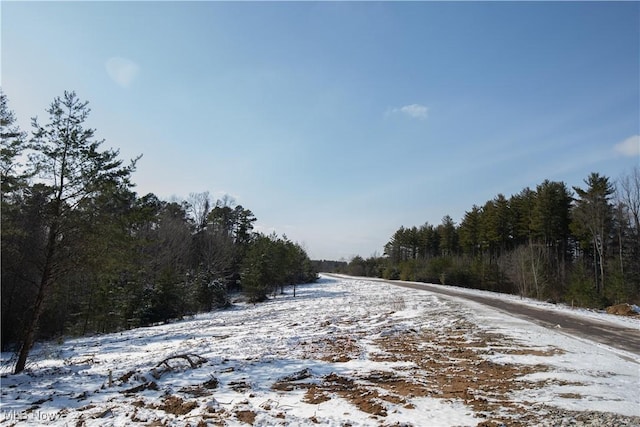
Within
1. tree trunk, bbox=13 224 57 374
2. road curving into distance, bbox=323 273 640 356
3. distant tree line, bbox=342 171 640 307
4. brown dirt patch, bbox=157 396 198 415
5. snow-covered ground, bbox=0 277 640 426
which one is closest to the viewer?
snow-covered ground, bbox=0 277 640 426

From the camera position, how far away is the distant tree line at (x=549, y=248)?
2942 cm

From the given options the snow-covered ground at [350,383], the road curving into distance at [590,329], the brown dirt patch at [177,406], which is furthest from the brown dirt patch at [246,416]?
the road curving into distance at [590,329]

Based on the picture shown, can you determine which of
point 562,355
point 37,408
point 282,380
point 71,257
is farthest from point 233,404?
point 71,257

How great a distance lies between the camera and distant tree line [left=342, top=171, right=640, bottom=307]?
29.4m

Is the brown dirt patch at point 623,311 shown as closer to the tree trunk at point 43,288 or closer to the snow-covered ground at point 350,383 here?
the snow-covered ground at point 350,383

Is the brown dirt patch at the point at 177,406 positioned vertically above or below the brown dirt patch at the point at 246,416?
below

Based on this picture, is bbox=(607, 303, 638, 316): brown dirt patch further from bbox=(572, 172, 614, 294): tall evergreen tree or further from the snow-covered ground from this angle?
bbox=(572, 172, 614, 294): tall evergreen tree

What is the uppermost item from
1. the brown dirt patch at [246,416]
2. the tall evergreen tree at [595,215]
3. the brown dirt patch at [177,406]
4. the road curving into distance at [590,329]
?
the tall evergreen tree at [595,215]

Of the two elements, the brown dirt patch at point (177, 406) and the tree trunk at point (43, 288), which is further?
the tree trunk at point (43, 288)

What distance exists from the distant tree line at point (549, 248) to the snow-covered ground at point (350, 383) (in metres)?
19.9

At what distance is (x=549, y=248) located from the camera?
44.0 metres

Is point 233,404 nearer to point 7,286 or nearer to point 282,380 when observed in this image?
point 282,380

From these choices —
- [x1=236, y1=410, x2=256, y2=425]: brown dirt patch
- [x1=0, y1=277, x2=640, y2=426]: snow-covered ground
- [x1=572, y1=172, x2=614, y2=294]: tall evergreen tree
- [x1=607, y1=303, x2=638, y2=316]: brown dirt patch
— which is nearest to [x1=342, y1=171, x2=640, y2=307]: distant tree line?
[x1=572, y1=172, x2=614, y2=294]: tall evergreen tree

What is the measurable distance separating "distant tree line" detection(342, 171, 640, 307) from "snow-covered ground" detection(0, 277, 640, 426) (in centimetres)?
1989
